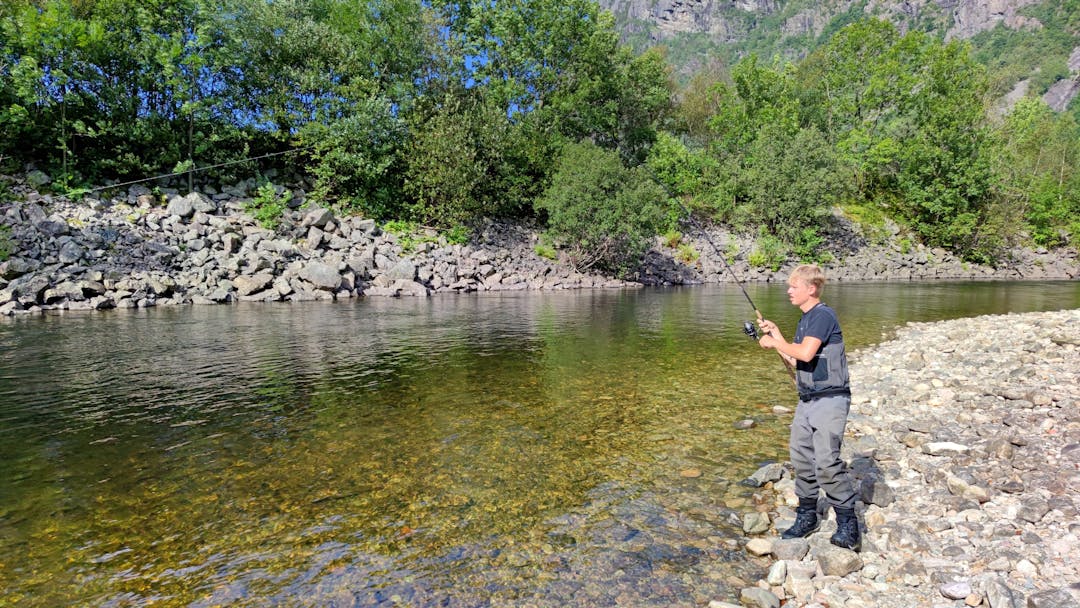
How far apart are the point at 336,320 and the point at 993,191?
62.6 metres

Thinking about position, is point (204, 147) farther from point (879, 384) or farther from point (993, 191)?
point (993, 191)

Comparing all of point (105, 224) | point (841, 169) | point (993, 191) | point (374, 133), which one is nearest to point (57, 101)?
point (105, 224)

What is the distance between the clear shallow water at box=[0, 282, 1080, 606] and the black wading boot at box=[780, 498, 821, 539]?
54cm

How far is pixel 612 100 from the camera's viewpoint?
172ft

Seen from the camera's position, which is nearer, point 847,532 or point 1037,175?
point 847,532

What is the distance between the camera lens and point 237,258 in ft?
97.8

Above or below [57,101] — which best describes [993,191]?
below

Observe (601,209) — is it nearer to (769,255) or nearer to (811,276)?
(769,255)

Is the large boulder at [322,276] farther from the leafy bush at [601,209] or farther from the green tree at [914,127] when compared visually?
the green tree at [914,127]

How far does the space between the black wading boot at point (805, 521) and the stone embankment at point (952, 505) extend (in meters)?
0.10

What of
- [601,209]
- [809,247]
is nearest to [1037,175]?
[809,247]

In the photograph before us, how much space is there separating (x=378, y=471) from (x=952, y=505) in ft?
20.3

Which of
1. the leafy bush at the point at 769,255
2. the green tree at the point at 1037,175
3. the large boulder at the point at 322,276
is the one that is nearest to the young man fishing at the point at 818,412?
the large boulder at the point at 322,276

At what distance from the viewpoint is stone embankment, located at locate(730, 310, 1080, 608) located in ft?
13.6
